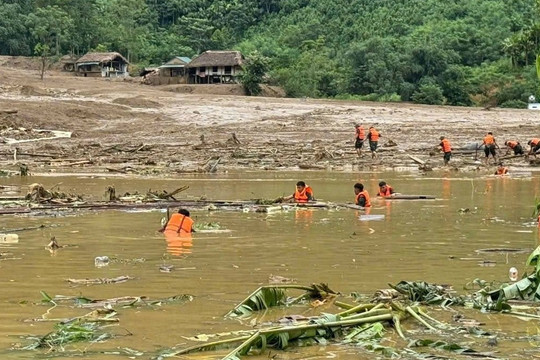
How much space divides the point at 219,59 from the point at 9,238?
196 feet

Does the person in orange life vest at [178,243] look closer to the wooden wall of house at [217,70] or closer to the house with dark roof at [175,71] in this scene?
the wooden wall of house at [217,70]

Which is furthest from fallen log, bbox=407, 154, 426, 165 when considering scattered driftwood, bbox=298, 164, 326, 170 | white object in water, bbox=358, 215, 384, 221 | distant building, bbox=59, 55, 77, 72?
distant building, bbox=59, 55, 77, 72

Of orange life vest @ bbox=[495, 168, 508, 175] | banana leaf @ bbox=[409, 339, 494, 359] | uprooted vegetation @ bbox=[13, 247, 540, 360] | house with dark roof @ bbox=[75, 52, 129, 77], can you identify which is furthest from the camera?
house with dark roof @ bbox=[75, 52, 129, 77]

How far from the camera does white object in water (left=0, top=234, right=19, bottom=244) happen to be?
14.0 meters

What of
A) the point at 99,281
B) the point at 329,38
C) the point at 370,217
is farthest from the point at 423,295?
the point at 329,38

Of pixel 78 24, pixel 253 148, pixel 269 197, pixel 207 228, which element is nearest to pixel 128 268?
pixel 207 228

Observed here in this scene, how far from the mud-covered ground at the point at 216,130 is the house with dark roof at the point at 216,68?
1384 centimetres

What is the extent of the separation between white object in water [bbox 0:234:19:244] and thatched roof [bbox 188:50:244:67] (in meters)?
57.0

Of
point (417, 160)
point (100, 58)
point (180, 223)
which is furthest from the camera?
point (100, 58)

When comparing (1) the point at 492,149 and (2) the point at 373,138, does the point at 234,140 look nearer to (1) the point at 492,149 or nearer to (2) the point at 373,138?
(2) the point at 373,138

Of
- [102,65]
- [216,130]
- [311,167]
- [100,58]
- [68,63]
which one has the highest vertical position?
[100,58]

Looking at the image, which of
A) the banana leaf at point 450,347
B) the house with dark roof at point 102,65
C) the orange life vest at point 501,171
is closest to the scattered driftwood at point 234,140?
the orange life vest at point 501,171

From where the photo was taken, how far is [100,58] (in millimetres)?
75312

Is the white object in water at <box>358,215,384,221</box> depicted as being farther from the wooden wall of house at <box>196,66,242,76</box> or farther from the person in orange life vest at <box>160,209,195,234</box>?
the wooden wall of house at <box>196,66,242,76</box>
